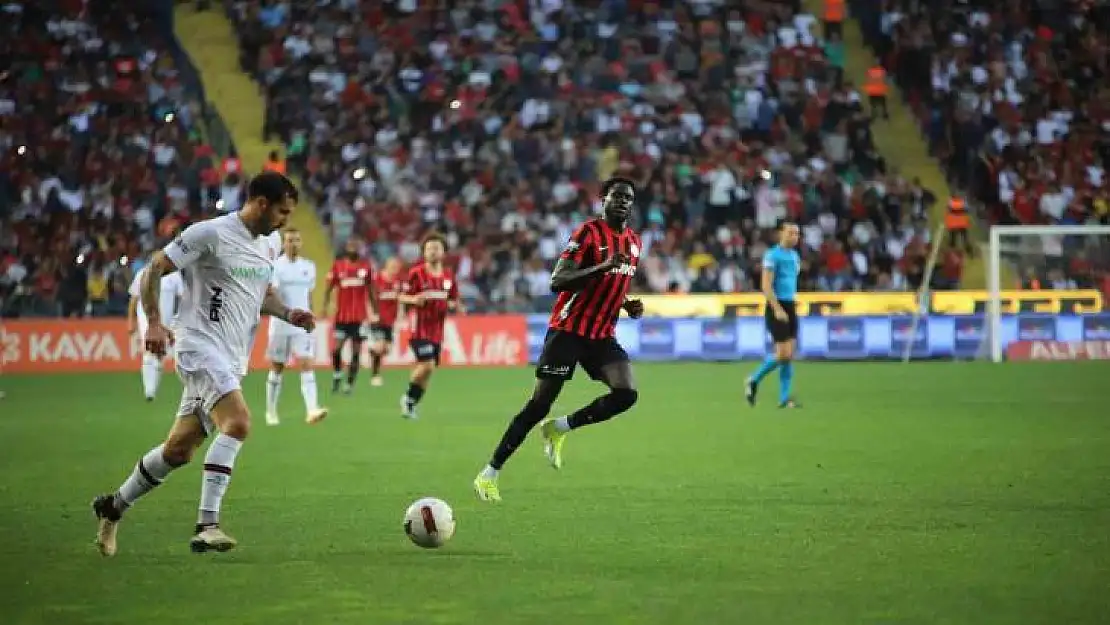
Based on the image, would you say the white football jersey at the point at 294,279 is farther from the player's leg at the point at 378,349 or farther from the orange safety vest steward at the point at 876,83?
the orange safety vest steward at the point at 876,83

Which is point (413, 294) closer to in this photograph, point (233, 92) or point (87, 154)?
point (87, 154)

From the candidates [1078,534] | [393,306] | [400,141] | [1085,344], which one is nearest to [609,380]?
[1078,534]

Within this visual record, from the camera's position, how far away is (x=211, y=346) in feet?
29.9

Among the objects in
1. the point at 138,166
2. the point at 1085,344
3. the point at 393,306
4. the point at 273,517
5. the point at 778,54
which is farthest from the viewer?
the point at 778,54

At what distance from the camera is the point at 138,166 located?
113ft

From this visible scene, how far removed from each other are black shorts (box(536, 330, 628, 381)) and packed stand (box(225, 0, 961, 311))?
70.2 ft

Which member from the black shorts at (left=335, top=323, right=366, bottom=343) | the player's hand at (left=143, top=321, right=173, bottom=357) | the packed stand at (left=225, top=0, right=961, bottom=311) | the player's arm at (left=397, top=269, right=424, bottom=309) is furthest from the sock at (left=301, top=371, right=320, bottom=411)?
the packed stand at (left=225, top=0, right=961, bottom=311)

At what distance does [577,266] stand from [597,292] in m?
0.35

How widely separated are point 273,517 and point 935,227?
27927 millimetres

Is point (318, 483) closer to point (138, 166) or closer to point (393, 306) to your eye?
point (393, 306)

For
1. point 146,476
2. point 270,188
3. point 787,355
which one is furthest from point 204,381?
point 787,355

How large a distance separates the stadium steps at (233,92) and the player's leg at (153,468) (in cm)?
2513

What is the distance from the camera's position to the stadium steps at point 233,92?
34938 mm

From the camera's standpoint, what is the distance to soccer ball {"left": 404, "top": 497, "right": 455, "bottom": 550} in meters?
9.01
